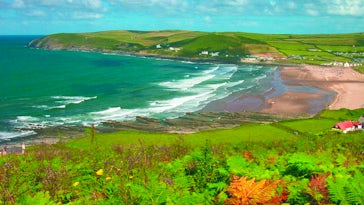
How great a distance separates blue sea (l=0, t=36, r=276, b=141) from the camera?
216ft

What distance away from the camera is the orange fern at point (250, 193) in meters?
7.52

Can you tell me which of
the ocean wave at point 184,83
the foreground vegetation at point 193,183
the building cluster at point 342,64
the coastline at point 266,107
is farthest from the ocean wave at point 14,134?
→ the building cluster at point 342,64

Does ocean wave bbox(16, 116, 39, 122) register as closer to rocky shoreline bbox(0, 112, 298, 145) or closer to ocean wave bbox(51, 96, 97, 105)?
rocky shoreline bbox(0, 112, 298, 145)

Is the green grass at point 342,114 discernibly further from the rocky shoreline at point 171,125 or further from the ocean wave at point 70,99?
the ocean wave at point 70,99

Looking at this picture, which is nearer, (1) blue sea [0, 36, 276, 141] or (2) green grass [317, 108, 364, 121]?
(2) green grass [317, 108, 364, 121]

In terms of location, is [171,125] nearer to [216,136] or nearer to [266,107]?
[216,136]

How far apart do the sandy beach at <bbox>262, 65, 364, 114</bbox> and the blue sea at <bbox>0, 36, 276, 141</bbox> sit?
875 cm

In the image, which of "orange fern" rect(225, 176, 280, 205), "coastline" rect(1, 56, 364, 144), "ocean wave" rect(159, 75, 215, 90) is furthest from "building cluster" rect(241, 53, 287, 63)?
"orange fern" rect(225, 176, 280, 205)

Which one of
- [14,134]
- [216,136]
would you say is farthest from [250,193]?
[14,134]

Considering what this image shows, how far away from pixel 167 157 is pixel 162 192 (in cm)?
777

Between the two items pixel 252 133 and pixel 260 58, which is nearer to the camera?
pixel 252 133

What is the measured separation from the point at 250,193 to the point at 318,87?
3978 inches

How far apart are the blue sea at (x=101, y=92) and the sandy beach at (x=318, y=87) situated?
875 cm

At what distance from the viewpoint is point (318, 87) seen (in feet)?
336
